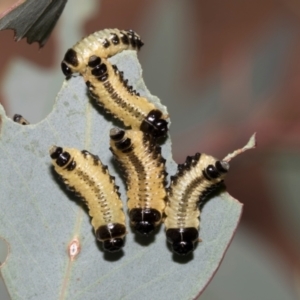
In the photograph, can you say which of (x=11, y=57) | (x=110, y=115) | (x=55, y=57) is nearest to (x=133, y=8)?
(x=55, y=57)

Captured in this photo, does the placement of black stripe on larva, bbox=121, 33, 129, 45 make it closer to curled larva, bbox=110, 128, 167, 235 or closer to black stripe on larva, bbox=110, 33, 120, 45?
black stripe on larva, bbox=110, 33, 120, 45

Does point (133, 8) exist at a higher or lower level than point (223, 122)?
higher

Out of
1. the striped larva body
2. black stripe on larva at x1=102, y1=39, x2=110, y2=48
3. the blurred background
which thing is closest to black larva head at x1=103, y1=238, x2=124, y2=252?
the striped larva body

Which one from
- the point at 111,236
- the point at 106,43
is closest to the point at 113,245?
the point at 111,236

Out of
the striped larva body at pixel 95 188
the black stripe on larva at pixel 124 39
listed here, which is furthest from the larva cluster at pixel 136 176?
the black stripe on larva at pixel 124 39

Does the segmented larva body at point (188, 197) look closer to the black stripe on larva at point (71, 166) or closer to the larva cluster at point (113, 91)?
the larva cluster at point (113, 91)

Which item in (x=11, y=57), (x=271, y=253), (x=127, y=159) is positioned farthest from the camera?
(x=11, y=57)

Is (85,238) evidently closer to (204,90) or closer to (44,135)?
(44,135)
